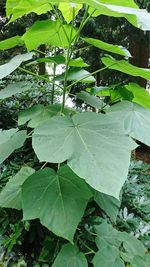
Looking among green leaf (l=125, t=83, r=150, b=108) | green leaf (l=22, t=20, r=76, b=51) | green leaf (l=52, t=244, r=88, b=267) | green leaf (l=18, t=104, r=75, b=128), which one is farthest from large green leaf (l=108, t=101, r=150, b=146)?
green leaf (l=52, t=244, r=88, b=267)

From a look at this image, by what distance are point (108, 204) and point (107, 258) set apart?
0.58 ft

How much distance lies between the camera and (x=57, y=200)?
3.30 ft

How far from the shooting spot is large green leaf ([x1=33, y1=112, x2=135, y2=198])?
0.85 meters

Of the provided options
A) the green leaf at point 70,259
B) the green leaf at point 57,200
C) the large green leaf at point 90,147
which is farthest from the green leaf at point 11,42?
the green leaf at point 70,259

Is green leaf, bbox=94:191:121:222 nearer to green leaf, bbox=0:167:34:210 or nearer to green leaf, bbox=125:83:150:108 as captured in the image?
green leaf, bbox=0:167:34:210

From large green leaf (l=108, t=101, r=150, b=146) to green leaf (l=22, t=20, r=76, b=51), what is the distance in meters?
0.32

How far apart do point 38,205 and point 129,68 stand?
0.56m

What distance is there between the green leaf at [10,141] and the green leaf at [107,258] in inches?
17.8

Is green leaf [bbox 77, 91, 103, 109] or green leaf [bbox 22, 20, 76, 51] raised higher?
green leaf [bbox 22, 20, 76, 51]

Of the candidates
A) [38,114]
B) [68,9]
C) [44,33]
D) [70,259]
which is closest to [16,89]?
[38,114]

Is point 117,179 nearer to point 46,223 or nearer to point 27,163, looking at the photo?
point 46,223

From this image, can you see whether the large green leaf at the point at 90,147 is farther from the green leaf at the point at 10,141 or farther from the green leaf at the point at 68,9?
the green leaf at the point at 68,9

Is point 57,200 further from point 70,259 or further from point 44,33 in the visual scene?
point 44,33

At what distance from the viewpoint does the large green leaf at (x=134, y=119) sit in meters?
1.08
